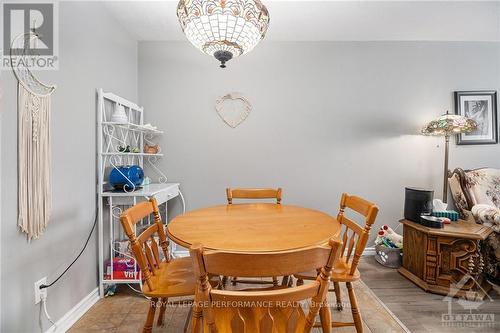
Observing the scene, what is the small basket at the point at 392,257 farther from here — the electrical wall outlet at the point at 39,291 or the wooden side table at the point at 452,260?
the electrical wall outlet at the point at 39,291

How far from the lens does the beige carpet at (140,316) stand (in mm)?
1583

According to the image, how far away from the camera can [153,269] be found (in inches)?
Answer: 51.0

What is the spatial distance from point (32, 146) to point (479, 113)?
4.20 m

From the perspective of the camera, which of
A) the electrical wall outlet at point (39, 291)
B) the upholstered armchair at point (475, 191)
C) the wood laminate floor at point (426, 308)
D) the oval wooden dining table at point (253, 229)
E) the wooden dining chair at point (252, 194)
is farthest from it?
the upholstered armchair at point (475, 191)

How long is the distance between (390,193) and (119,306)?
2.94 metres

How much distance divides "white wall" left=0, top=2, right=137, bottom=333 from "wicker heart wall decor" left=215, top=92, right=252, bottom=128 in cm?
109

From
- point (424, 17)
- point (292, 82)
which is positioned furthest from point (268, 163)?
point (424, 17)

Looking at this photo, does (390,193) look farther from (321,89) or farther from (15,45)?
(15,45)

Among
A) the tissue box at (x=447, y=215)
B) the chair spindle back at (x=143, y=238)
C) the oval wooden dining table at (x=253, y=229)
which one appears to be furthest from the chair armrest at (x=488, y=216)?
the chair spindle back at (x=143, y=238)

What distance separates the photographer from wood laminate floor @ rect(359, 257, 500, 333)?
5.28 feet

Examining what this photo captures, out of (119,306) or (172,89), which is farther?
(172,89)

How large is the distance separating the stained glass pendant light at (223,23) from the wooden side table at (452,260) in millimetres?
2085

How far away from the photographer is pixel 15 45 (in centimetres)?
124

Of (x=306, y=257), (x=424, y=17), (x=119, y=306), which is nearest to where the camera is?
(x=306, y=257)
